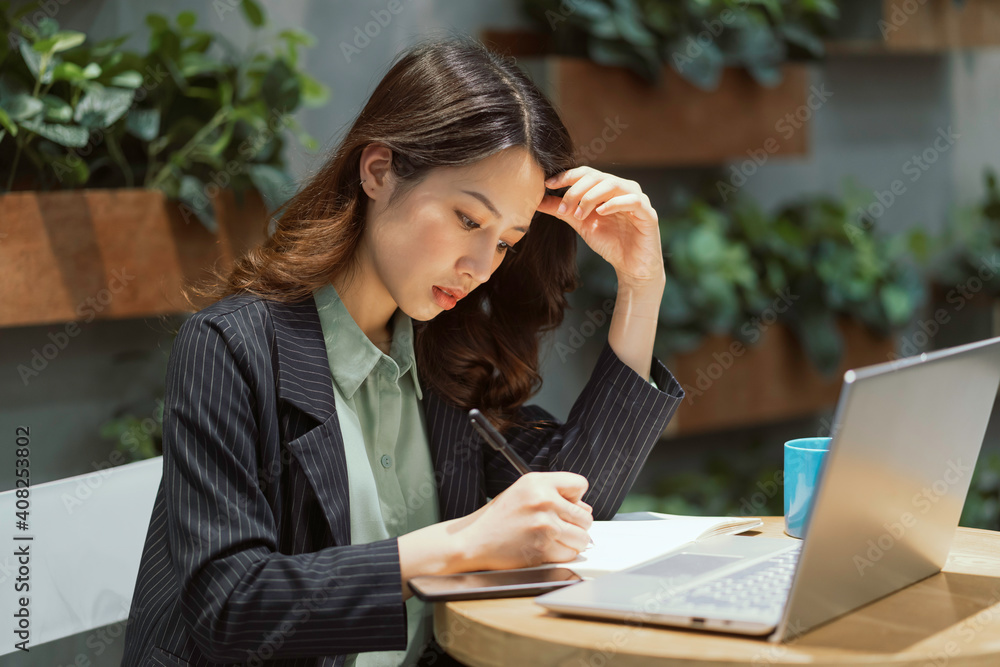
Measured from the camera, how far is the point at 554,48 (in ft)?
9.32

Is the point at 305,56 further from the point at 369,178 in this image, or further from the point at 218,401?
the point at 218,401

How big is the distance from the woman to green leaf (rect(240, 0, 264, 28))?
1.04m

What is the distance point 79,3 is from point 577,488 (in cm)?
178

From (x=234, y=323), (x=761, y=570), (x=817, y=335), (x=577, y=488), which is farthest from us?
(x=817, y=335)

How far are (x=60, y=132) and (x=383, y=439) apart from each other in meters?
1.05

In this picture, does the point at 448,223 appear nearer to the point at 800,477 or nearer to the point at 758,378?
the point at 800,477

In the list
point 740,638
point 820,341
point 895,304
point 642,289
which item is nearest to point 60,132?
point 642,289

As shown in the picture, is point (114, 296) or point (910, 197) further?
point (910, 197)

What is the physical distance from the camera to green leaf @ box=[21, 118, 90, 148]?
6.17 feet

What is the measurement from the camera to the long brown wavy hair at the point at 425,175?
1.26 m

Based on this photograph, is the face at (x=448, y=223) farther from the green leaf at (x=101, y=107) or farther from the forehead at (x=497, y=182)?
the green leaf at (x=101, y=107)

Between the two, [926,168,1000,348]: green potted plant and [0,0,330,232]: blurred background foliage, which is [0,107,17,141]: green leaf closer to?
[0,0,330,232]: blurred background foliage

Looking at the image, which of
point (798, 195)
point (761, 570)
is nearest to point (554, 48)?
point (798, 195)

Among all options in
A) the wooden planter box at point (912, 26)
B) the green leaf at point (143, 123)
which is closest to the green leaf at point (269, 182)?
the green leaf at point (143, 123)
